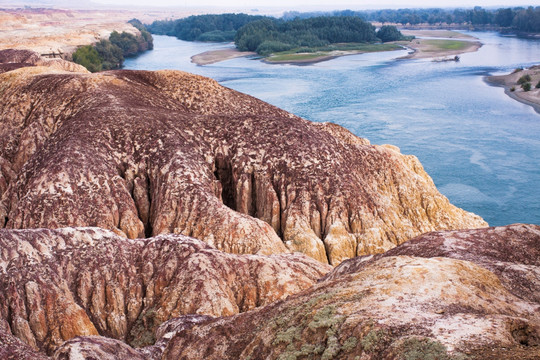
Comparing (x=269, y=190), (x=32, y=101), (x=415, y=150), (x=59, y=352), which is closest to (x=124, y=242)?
(x=59, y=352)

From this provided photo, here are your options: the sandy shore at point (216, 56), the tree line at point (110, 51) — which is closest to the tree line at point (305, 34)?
the sandy shore at point (216, 56)

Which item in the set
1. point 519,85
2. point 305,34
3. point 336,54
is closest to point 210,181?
point 519,85

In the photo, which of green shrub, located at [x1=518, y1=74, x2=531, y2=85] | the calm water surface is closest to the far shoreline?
the calm water surface

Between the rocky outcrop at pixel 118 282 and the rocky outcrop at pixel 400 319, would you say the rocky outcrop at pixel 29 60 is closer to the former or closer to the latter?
the rocky outcrop at pixel 118 282

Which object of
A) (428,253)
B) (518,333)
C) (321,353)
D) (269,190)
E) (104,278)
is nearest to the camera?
(518,333)

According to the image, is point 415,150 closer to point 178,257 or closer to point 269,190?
point 269,190

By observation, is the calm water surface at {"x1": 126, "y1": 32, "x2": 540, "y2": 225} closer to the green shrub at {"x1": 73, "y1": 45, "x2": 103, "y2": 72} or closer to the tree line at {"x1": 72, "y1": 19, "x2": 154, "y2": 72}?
the tree line at {"x1": 72, "y1": 19, "x2": 154, "y2": 72}
